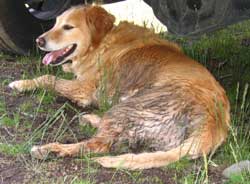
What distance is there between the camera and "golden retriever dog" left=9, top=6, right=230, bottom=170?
4086 millimetres

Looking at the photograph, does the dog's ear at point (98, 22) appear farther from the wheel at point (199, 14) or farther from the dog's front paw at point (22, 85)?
the wheel at point (199, 14)

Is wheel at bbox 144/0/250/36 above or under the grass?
above

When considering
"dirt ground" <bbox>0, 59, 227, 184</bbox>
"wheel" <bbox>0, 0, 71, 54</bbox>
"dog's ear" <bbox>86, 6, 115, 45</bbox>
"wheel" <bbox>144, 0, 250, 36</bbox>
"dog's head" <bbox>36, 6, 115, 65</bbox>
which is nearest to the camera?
"dirt ground" <bbox>0, 59, 227, 184</bbox>

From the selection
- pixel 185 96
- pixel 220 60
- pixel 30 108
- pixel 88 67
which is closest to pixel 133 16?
pixel 220 60

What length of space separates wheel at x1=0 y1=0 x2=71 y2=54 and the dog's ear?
2.76 feet

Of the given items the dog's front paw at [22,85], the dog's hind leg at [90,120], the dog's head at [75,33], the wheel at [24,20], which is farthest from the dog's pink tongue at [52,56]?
the dog's hind leg at [90,120]

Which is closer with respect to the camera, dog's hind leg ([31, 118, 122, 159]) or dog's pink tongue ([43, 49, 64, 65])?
dog's hind leg ([31, 118, 122, 159])

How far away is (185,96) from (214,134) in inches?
13.9

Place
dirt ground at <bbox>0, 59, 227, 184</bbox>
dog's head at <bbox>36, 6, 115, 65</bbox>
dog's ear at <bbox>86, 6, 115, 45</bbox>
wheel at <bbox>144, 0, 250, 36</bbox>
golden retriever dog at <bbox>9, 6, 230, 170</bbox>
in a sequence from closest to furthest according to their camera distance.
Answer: dirt ground at <bbox>0, 59, 227, 184</bbox>, golden retriever dog at <bbox>9, 6, 230, 170</bbox>, wheel at <bbox>144, 0, 250, 36</bbox>, dog's head at <bbox>36, 6, 115, 65</bbox>, dog's ear at <bbox>86, 6, 115, 45</bbox>

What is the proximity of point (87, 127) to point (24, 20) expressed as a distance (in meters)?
1.78

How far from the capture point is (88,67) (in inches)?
224

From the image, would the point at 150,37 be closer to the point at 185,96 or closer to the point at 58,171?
the point at 185,96

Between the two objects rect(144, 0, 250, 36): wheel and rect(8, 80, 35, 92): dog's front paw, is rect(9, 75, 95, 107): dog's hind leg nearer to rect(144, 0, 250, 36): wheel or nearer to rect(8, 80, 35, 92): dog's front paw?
rect(8, 80, 35, 92): dog's front paw

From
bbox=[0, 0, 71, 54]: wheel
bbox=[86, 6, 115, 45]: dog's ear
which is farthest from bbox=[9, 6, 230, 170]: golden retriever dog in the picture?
bbox=[0, 0, 71, 54]: wheel
